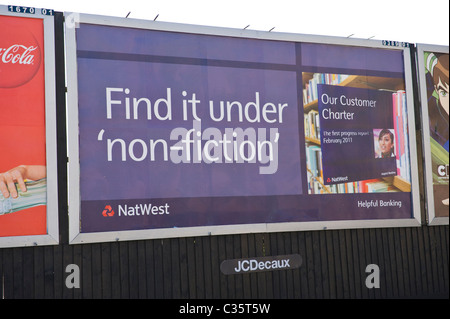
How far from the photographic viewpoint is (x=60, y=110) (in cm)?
727

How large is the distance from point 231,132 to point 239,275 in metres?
2.13

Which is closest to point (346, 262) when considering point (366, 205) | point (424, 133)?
point (366, 205)

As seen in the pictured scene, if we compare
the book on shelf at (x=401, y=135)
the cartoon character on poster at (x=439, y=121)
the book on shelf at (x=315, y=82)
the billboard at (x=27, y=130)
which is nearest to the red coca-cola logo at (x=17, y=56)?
the billboard at (x=27, y=130)

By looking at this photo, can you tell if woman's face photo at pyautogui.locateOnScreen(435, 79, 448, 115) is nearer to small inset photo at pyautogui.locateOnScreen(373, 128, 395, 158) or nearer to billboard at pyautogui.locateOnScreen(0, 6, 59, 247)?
small inset photo at pyautogui.locateOnScreen(373, 128, 395, 158)

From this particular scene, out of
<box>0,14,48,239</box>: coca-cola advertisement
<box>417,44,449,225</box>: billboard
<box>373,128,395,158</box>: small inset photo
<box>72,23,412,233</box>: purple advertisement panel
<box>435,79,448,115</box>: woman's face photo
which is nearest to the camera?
<box>0,14,48,239</box>: coca-cola advertisement

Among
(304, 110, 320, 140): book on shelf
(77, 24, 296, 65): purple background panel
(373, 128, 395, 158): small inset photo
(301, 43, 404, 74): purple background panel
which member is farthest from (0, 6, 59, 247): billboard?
(373, 128, 395, 158): small inset photo

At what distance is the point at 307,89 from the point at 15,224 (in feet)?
15.6

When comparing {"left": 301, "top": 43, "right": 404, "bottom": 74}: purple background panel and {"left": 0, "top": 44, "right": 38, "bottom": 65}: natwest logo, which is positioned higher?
{"left": 301, "top": 43, "right": 404, "bottom": 74}: purple background panel

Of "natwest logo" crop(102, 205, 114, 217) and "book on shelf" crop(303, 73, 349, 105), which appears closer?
"natwest logo" crop(102, 205, 114, 217)

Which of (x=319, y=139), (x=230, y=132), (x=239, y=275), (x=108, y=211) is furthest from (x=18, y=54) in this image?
(x=319, y=139)

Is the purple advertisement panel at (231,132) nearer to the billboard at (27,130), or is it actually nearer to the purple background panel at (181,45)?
the purple background panel at (181,45)

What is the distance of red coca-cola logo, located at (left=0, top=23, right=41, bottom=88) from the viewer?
7.09 m

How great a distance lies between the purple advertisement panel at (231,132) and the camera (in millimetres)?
7477

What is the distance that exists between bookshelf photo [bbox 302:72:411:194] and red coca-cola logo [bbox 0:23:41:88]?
405 centimetres
